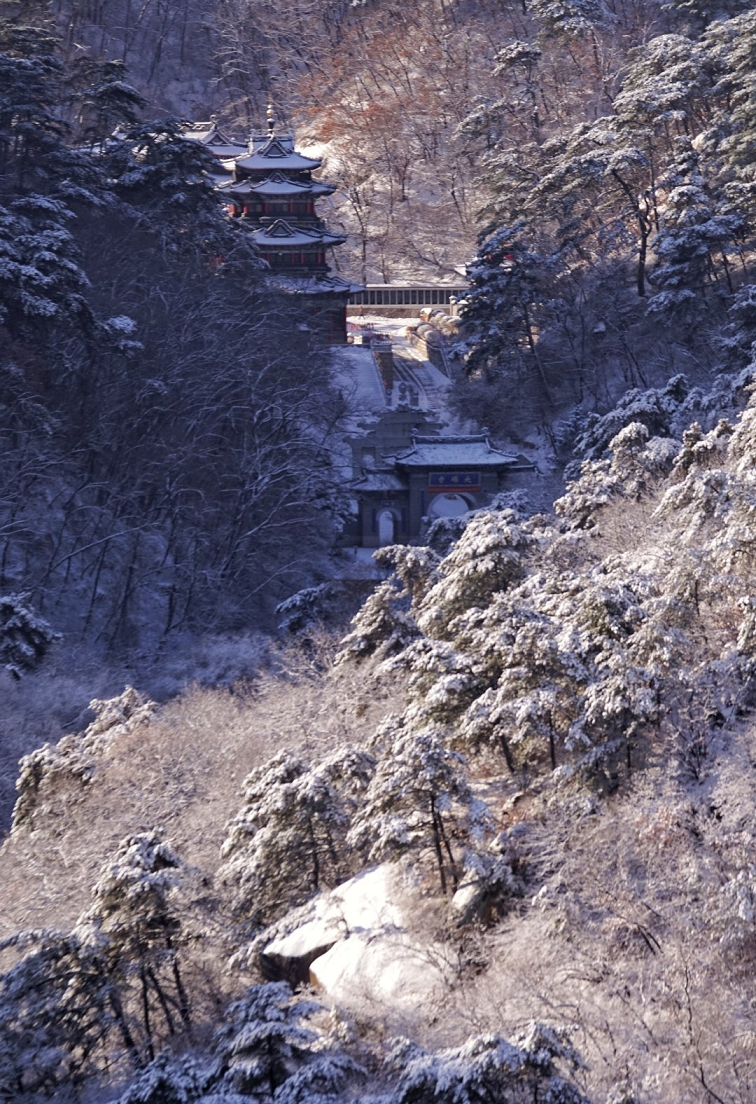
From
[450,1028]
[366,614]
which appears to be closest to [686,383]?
[366,614]

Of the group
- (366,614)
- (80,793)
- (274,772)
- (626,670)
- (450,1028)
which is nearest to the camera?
(450,1028)

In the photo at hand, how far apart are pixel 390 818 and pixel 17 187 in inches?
838

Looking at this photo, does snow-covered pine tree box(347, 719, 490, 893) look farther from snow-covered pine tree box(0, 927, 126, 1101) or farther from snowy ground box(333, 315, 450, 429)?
snowy ground box(333, 315, 450, 429)

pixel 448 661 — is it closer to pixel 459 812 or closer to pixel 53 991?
pixel 459 812

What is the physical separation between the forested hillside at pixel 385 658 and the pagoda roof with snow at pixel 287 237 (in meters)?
5.18

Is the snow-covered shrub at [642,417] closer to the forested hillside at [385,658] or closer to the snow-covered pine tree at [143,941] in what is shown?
the forested hillside at [385,658]

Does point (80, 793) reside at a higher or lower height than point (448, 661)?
lower

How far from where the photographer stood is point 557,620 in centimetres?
1344

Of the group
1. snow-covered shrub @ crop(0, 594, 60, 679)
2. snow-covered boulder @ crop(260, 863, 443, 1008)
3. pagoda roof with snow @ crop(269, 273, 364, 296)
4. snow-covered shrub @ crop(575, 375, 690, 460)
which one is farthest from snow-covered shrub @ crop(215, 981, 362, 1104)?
pagoda roof with snow @ crop(269, 273, 364, 296)

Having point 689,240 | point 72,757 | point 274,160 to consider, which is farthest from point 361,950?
point 274,160

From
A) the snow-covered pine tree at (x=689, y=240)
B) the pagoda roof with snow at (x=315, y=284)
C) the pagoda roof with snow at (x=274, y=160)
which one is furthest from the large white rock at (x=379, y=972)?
the pagoda roof with snow at (x=274, y=160)

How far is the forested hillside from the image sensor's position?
10.0 meters

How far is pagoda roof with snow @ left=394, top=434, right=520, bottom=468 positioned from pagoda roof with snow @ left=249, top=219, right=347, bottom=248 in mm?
10630

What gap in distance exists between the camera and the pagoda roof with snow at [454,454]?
2969 centimetres
